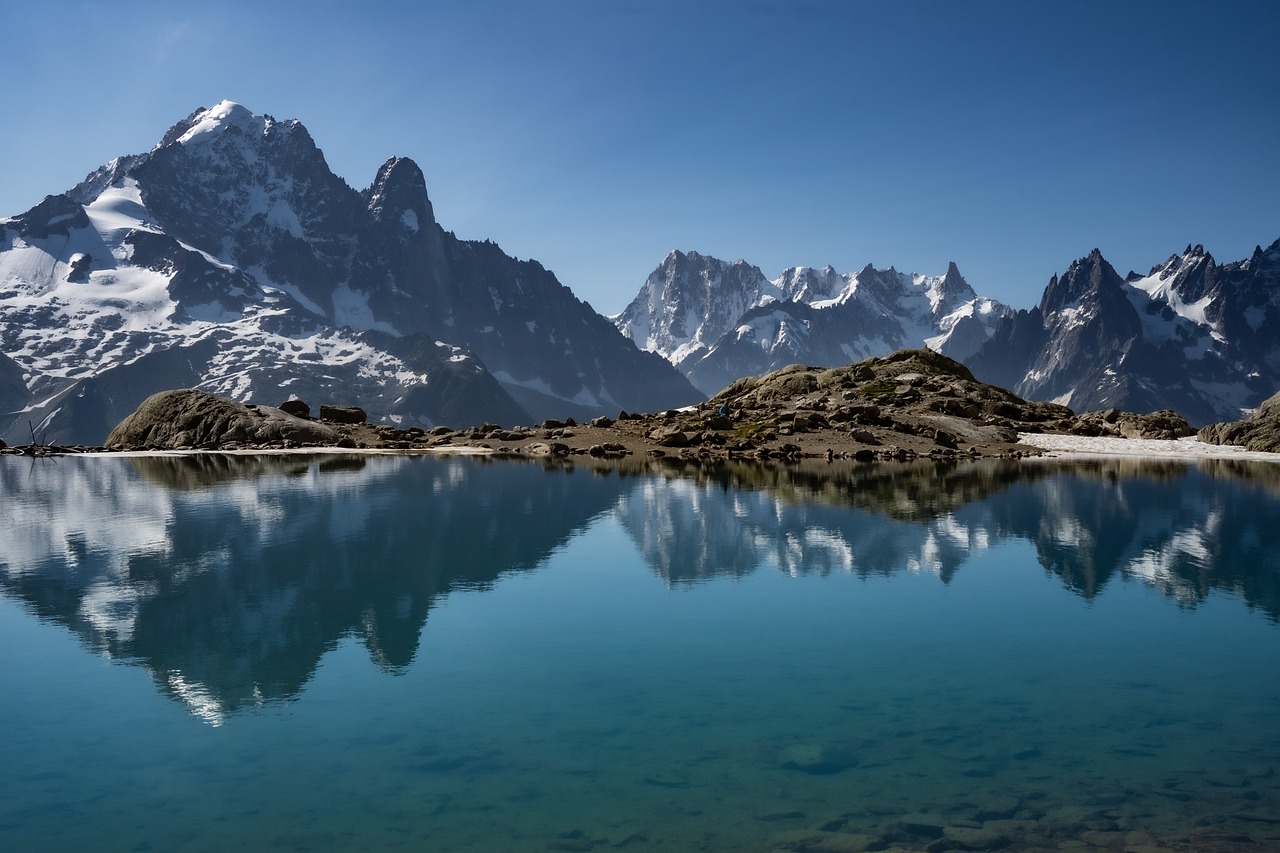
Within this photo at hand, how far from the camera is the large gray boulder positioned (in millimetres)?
129750

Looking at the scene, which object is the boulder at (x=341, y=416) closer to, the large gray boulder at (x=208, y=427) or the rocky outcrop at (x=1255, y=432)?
the large gray boulder at (x=208, y=427)

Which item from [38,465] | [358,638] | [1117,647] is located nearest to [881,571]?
[1117,647]

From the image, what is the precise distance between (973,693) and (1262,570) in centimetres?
2513

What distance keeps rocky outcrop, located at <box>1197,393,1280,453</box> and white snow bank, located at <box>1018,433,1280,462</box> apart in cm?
216

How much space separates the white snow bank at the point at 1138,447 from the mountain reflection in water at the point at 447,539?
25.1 m

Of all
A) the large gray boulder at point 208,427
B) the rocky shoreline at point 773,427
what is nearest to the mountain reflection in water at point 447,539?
the rocky shoreline at point 773,427

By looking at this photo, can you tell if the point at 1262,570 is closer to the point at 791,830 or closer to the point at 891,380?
the point at 791,830

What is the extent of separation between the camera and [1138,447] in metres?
118

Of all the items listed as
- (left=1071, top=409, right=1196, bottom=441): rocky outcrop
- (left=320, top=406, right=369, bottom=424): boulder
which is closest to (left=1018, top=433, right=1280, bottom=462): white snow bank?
(left=1071, top=409, right=1196, bottom=441): rocky outcrop

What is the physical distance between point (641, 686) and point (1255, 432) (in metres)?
129

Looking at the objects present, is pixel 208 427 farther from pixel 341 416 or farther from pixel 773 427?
pixel 773 427

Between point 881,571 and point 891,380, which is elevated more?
point 891,380

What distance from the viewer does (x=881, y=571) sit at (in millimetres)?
38000

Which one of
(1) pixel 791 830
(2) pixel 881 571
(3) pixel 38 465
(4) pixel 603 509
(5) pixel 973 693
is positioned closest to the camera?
(1) pixel 791 830
